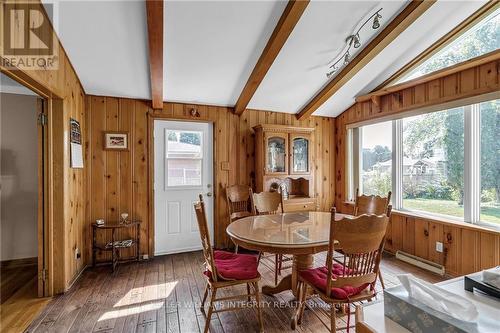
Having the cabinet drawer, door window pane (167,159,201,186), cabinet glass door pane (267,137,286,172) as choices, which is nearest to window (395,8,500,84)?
cabinet glass door pane (267,137,286,172)

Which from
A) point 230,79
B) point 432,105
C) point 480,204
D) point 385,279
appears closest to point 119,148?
point 230,79

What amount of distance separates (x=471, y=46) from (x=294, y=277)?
10.4 ft

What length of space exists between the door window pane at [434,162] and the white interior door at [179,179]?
286cm

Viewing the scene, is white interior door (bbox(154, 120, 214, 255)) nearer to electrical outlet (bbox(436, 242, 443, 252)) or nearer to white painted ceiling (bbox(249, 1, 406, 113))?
white painted ceiling (bbox(249, 1, 406, 113))

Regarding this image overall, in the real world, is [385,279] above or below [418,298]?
below

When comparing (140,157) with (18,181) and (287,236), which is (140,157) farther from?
(287,236)

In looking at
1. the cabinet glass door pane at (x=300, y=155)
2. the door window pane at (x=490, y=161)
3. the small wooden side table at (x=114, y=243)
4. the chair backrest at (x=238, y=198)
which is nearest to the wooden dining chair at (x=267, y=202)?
the chair backrest at (x=238, y=198)

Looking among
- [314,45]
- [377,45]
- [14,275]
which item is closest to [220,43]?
[314,45]

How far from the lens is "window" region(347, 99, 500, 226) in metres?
2.54

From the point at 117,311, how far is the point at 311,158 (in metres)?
3.16

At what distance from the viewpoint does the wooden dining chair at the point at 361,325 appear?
0.76 m

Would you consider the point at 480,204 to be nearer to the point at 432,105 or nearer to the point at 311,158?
the point at 432,105

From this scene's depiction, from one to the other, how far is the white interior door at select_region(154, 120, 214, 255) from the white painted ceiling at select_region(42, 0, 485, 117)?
0.50 meters

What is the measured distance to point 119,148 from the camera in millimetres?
3193
